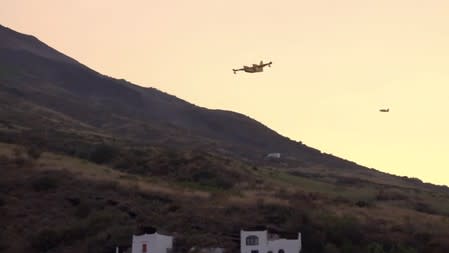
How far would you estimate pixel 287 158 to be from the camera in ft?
435

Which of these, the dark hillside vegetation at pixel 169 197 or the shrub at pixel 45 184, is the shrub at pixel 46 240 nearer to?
the dark hillside vegetation at pixel 169 197

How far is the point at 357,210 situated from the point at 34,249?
26.7 meters

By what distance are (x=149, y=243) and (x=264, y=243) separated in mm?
7887

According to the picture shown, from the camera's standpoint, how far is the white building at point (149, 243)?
185 ft

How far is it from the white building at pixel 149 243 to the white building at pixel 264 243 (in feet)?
18.2

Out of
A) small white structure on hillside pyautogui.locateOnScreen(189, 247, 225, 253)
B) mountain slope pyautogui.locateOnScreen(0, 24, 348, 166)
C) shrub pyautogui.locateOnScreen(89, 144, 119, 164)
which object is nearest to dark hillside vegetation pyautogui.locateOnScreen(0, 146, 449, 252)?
small white structure on hillside pyautogui.locateOnScreen(189, 247, 225, 253)

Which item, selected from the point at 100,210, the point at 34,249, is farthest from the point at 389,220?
the point at 34,249

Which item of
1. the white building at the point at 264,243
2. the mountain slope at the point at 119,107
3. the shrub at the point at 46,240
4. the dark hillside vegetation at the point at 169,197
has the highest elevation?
the mountain slope at the point at 119,107

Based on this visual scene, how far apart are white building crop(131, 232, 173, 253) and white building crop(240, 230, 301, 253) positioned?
5.56 m

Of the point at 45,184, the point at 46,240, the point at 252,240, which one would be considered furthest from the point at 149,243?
the point at 45,184

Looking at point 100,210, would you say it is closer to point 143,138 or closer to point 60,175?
point 60,175

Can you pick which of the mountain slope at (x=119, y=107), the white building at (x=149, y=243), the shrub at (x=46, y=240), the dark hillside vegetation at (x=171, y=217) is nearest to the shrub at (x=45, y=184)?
the dark hillside vegetation at (x=171, y=217)

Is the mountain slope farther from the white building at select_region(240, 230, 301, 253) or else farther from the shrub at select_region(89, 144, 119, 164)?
the white building at select_region(240, 230, 301, 253)

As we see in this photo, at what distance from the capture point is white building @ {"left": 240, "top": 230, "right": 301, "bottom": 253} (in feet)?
189
